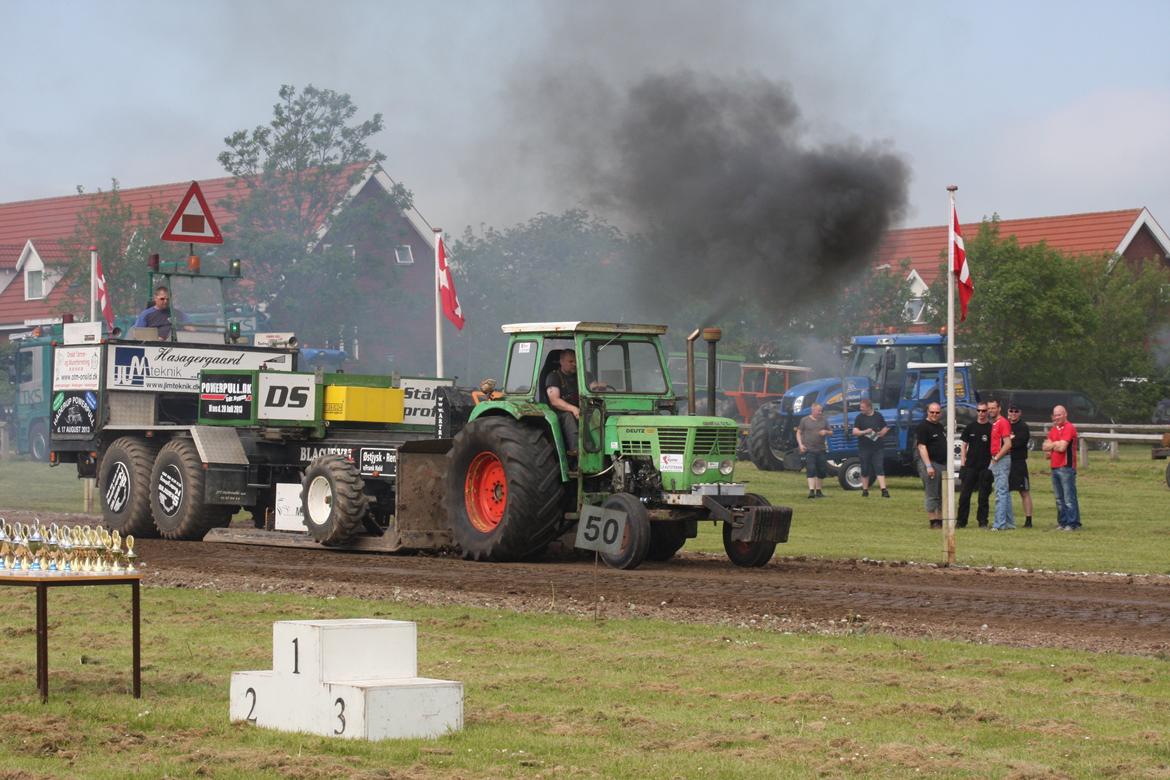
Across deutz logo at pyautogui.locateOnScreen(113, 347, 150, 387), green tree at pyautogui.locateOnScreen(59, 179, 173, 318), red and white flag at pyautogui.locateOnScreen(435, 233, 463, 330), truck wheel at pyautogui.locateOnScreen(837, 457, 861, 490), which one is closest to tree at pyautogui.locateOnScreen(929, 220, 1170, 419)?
truck wheel at pyautogui.locateOnScreen(837, 457, 861, 490)

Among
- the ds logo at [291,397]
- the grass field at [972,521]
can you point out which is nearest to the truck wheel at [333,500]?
the ds logo at [291,397]

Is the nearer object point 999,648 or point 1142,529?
point 999,648

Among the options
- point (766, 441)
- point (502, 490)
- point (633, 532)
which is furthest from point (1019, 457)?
point (766, 441)

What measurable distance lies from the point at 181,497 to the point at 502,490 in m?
5.03

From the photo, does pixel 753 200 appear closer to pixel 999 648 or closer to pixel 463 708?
pixel 999 648

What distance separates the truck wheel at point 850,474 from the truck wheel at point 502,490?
15147 mm

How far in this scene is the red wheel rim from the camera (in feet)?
60.6

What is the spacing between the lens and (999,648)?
11.6 metres

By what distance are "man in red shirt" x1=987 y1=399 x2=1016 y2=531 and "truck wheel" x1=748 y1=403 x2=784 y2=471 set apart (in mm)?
13095

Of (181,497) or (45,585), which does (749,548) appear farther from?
(45,585)

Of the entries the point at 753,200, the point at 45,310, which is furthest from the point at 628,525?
the point at 45,310

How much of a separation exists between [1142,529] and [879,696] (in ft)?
47.3

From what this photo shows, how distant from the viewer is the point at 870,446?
96.2 ft

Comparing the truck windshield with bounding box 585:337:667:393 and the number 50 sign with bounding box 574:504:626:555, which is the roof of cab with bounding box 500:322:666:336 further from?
the number 50 sign with bounding box 574:504:626:555
